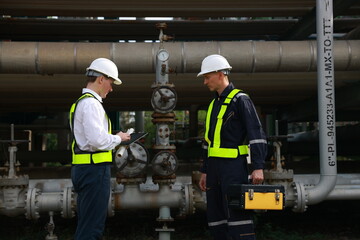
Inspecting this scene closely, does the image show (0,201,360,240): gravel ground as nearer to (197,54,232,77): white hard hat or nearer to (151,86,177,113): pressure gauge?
(151,86,177,113): pressure gauge

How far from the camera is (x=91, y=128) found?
9.68 feet

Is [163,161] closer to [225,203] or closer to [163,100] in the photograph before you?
[163,100]

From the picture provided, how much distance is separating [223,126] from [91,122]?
3.69ft

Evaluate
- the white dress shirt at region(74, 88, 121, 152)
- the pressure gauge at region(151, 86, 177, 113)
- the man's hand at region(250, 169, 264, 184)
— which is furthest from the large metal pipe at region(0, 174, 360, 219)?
the white dress shirt at region(74, 88, 121, 152)

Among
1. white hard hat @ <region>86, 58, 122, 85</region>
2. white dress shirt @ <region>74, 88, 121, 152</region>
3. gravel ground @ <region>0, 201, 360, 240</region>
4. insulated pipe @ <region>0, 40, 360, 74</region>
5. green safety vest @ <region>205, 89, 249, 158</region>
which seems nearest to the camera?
white dress shirt @ <region>74, 88, 121, 152</region>

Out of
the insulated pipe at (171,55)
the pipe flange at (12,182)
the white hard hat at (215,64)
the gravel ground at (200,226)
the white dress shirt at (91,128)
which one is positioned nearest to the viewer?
the white dress shirt at (91,128)

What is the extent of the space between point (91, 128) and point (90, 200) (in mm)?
550

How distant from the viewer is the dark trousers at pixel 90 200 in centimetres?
304

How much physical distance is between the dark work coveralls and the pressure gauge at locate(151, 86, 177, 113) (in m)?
1.14

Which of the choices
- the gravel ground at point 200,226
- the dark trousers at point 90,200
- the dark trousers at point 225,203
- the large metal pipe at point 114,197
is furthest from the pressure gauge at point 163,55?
the gravel ground at point 200,226

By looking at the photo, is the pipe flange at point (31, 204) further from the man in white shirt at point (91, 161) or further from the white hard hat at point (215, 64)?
the white hard hat at point (215, 64)

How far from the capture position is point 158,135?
4797mm

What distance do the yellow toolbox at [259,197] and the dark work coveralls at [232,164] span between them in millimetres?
145

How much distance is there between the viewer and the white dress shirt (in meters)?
2.96
